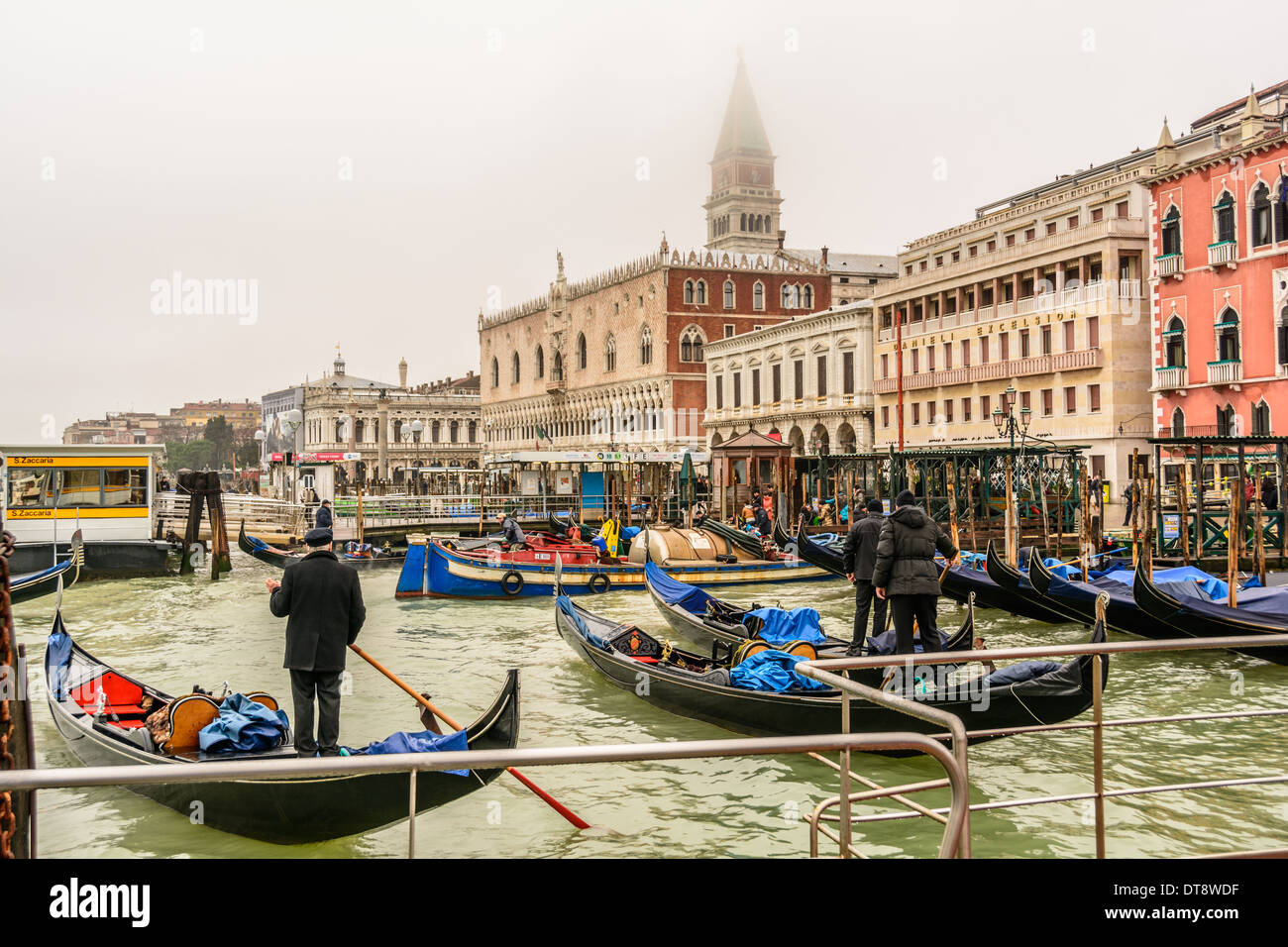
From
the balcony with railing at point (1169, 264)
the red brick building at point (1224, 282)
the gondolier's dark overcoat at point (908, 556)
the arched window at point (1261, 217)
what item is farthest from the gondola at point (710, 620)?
the balcony with railing at point (1169, 264)

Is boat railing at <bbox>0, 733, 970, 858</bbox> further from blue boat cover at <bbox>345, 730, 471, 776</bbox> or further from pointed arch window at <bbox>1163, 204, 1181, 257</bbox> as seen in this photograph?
pointed arch window at <bbox>1163, 204, 1181, 257</bbox>

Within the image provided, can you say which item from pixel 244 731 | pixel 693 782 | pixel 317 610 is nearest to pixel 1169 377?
pixel 693 782

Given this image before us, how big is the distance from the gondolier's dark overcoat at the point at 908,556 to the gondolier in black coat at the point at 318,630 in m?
4.02

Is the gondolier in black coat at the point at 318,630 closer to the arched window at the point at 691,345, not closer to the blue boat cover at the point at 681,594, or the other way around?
the blue boat cover at the point at 681,594

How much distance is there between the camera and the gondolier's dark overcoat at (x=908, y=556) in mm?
8500

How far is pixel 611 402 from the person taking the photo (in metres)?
56.8

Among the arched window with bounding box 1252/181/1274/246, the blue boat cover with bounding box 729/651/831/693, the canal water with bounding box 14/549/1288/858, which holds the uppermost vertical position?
the arched window with bounding box 1252/181/1274/246

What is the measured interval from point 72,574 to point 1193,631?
60.6 ft

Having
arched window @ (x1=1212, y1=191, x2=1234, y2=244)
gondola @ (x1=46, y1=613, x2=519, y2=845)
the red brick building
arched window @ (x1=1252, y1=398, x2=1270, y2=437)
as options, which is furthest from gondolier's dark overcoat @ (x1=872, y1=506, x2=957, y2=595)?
arched window @ (x1=1212, y1=191, x2=1234, y2=244)

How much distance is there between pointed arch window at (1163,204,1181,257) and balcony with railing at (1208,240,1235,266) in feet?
4.13

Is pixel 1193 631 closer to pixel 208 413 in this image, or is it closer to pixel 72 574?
pixel 72 574

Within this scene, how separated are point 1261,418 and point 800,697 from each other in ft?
71.1

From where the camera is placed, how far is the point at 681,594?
44.5 feet

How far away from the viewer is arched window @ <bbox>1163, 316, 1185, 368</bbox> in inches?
1088
